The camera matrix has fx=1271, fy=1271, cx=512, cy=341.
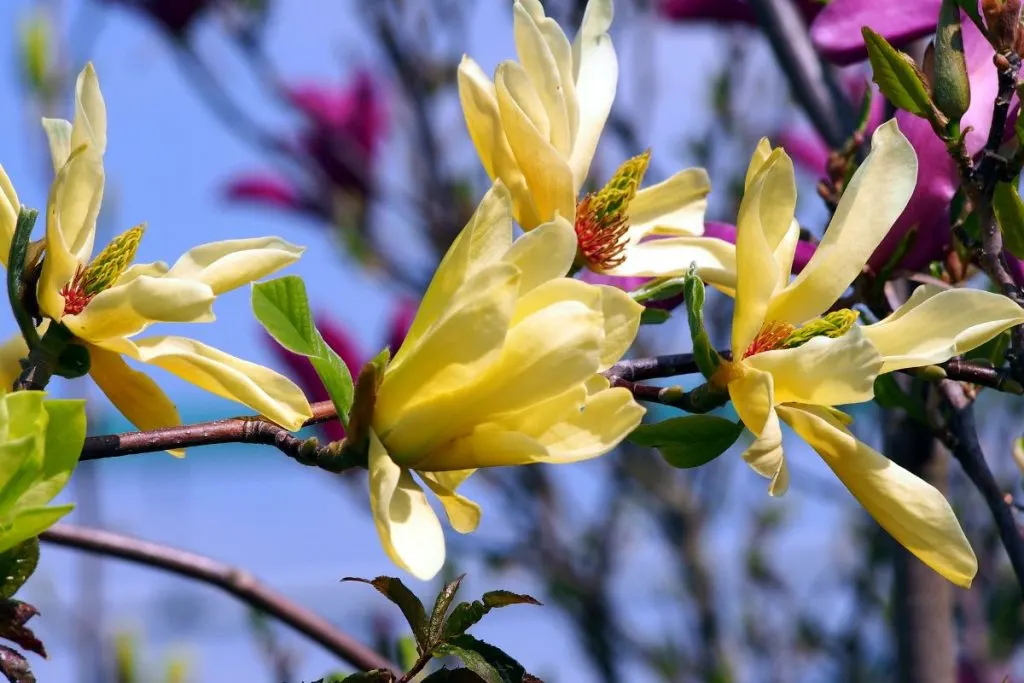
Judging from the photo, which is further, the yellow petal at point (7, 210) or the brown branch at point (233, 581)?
the brown branch at point (233, 581)

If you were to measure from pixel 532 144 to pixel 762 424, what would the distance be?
0.15 metres

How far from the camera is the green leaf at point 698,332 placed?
18.6 inches

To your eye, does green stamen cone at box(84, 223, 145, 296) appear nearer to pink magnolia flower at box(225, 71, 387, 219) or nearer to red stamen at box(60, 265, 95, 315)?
red stamen at box(60, 265, 95, 315)

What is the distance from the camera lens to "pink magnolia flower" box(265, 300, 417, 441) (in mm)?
1755

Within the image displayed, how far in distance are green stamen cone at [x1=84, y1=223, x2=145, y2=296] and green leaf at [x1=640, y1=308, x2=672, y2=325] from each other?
225mm

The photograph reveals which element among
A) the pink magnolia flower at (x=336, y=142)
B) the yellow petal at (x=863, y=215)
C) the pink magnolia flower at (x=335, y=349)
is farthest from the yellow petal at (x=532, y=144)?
the pink magnolia flower at (x=336, y=142)

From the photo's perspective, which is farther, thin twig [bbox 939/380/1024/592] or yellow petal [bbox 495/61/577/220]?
thin twig [bbox 939/380/1024/592]

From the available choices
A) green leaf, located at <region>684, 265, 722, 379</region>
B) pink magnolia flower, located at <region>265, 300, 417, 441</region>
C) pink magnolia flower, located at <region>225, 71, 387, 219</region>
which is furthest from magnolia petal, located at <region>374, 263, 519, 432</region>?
pink magnolia flower, located at <region>225, 71, 387, 219</region>

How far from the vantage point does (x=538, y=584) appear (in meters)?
1.94

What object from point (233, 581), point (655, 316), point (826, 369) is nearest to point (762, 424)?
point (826, 369)

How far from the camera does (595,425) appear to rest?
0.41 metres

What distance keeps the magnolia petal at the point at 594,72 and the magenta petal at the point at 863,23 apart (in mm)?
139

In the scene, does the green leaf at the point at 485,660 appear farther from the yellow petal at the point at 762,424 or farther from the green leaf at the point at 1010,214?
the green leaf at the point at 1010,214

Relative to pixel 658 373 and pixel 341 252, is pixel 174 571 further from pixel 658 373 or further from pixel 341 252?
pixel 341 252
